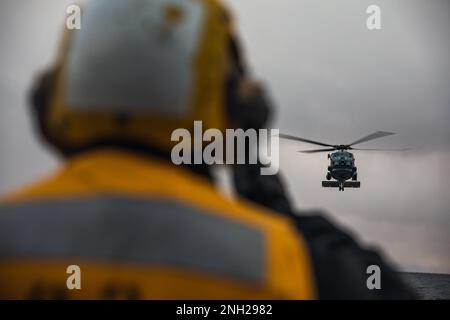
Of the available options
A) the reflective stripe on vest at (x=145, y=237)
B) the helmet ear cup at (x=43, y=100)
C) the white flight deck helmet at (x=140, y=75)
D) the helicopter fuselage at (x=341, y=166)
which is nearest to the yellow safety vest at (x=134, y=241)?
the reflective stripe on vest at (x=145, y=237)

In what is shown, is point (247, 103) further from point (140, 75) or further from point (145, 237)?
point (145, 237)

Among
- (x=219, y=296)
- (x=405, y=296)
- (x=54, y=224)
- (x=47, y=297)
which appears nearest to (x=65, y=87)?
(x=54, y=224)

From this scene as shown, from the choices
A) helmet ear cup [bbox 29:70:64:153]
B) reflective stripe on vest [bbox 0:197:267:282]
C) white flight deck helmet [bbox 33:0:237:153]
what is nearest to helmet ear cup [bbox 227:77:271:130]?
white flight deck helmet [bbox 33:0:237:153]

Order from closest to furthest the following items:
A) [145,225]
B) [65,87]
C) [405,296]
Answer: [145,225], [65,87], [405,296]

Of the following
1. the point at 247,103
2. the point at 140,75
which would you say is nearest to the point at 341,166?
the point at 247,103

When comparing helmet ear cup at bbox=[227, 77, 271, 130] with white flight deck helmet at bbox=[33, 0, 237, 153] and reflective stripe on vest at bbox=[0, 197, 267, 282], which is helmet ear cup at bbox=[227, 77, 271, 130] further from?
reflective stripe on vest at bbox=[0, 197, 267, 282]

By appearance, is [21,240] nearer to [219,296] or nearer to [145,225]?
[145,225]

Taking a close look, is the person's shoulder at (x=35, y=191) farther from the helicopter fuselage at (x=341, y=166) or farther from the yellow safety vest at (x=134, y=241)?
the helicopter fuselage at (x=341, y=166)
